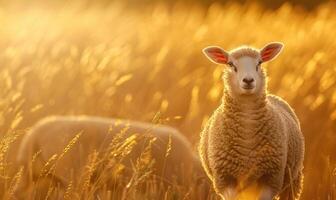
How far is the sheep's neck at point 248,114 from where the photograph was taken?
3.37 m

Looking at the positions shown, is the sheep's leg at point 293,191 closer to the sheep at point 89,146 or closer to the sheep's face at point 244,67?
the sheep's face at point 244,67

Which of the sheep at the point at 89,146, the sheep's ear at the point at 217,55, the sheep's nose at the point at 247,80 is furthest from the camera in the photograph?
the sheep at the point at 89,146

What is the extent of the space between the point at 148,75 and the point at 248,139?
3.88 m

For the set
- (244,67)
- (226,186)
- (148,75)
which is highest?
(148,75)

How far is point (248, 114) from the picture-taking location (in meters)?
3.40

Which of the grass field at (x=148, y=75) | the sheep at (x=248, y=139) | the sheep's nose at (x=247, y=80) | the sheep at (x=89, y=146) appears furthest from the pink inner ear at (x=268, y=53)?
the sheep at (x=89, y=146)

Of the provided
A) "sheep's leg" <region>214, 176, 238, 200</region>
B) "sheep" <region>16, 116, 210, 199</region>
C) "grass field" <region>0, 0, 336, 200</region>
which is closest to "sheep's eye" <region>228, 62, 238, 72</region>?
"grass field" <region>0, 0, 336, 200</region>

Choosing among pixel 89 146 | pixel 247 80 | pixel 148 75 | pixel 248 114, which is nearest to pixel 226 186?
pixel 248 114

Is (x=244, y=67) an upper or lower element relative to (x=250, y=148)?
upper

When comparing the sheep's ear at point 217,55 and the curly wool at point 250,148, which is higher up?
the sheep's ear at point 217,55

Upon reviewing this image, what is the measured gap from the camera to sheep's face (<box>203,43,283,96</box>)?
328 centimetres

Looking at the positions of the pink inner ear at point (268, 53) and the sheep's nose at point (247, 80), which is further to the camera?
the pink inner ear at point (268, 53)

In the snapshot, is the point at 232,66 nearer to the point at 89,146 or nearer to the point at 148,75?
the point at 89,146

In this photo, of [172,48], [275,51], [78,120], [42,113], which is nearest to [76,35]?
[172,48]
